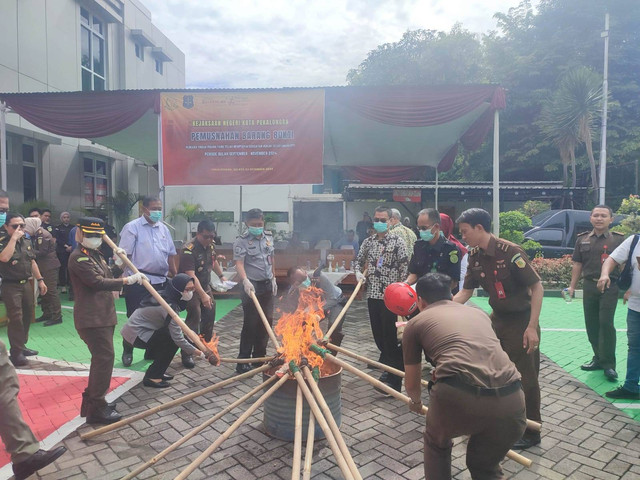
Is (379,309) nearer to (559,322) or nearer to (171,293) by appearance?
(171,293)

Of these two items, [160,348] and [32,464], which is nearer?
[32,464]

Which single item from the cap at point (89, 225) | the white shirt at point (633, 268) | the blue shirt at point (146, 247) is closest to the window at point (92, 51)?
the blue shirt at point (146, 247)

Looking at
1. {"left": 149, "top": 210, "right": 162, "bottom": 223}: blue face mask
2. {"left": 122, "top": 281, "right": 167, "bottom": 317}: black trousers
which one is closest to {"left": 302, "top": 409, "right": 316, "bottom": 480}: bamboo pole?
{"left": 122, "top": 281, "right": 167, "bottom": 317}: black trousers

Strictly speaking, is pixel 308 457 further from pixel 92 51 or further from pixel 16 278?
pixel 92 51

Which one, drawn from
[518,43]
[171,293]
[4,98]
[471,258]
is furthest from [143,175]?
[518,43]

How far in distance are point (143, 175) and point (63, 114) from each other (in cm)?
1125

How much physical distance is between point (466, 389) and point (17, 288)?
567cm

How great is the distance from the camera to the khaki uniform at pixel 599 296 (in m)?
5.18


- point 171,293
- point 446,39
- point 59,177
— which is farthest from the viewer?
point 446,39

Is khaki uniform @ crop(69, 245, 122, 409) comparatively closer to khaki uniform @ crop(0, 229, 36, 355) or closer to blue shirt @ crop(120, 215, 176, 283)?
blue shirt @ crop(120, 215, 176, 283)

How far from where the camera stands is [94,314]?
13.1 feet

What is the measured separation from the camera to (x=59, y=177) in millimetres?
13773

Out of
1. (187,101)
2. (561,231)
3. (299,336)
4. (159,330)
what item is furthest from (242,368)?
(561,231)

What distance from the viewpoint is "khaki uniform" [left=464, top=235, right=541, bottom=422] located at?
11.7 ft
